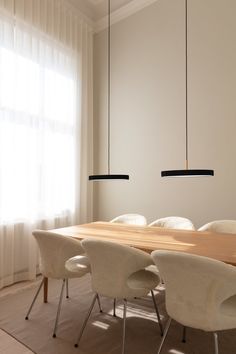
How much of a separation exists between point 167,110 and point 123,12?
183 centimetres

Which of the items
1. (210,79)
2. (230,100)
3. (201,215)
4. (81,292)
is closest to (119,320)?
(81,292)

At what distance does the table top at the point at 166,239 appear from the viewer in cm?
196

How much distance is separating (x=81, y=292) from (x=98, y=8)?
4257 millimetres

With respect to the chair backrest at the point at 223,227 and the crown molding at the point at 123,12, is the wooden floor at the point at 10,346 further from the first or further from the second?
the crown molding at the point at 123,12

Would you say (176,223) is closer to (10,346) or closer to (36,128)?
(10,346)

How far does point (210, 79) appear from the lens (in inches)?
141

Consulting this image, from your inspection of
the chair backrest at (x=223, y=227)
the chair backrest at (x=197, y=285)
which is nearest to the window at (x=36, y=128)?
the chair backrest at (x=223, y=227)

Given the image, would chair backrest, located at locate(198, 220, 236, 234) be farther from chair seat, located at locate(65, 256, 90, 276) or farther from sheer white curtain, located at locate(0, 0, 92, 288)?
sheer white curtain, located at locate(0, 0, 92, 288)

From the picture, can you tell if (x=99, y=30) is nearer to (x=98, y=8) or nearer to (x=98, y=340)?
(x=98, y=8)

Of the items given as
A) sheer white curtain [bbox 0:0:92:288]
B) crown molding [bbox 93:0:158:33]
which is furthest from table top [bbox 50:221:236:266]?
crown molding [bbox 93:0:158:33]

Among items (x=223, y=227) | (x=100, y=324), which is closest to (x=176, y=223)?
(x=223, y=227)

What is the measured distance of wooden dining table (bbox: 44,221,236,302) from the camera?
1.96 meters

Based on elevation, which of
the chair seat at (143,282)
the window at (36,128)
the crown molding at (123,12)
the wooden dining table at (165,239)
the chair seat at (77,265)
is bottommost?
the chair seat at (143,282)

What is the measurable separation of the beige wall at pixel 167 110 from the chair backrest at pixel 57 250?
6.39 ft
